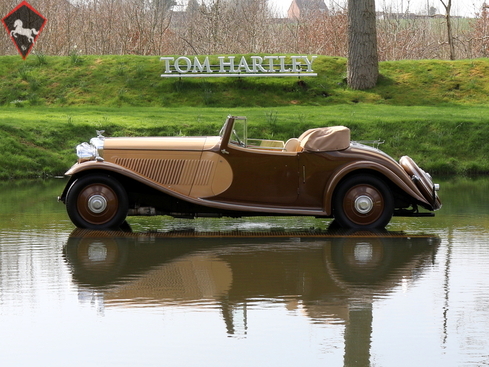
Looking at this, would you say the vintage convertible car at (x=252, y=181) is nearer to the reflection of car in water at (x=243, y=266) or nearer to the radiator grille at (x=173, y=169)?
the radiator grille at (x=173, y=169)

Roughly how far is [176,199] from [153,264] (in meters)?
1.91

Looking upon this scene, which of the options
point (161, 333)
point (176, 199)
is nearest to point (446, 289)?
point (161, 333)

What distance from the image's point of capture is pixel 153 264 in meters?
6.80

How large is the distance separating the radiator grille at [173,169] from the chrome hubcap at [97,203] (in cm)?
44

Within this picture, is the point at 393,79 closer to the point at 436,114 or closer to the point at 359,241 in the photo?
the point at 436,114

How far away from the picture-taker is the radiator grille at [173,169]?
→ 336 inches

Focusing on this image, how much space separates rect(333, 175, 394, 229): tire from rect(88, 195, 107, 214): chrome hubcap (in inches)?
97.1

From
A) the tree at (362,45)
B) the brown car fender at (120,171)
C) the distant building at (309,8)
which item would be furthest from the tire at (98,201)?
the distant building at (309,8)

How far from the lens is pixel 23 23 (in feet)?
95.6

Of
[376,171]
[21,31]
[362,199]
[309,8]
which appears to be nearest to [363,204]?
[362,199]

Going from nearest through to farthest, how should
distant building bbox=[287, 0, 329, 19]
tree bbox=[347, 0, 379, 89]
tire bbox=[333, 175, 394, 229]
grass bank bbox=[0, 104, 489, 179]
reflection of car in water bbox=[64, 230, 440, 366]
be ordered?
1. reflection of car in water bbox=[64, 230, 440, 366]
2. tire bbox=[333, 175, 394, 229]
3. grass bank bbox=[0, 104, 489, 179]
4. tree bbox=[347, 0, 379, 89]
5. distant building bbox=[287, 0, 329, 19]

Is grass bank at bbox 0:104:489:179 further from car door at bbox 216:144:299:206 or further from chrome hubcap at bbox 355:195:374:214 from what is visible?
car door at bbox 216:144:299:206

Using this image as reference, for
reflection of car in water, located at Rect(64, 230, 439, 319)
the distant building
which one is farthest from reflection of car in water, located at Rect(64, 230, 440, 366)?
the distant building

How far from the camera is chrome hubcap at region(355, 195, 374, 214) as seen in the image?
8531 mm
